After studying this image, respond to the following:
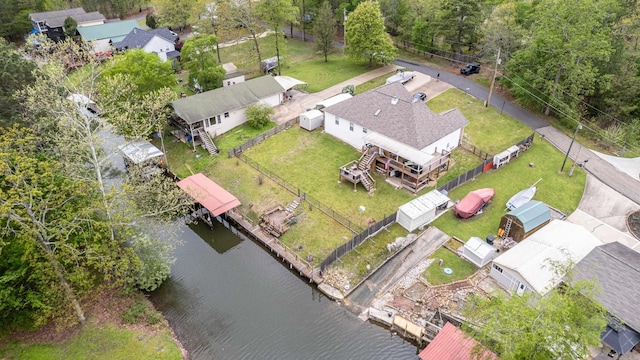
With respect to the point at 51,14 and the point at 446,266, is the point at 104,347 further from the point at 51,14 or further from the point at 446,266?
the point at 51,14

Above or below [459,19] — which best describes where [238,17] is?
above

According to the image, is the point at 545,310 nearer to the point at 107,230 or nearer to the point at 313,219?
the point at 313,219

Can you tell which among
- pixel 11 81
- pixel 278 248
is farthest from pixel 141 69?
pixel 278 248

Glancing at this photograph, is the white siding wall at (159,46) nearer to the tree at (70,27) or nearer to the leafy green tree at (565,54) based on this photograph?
the tree at (70,27)

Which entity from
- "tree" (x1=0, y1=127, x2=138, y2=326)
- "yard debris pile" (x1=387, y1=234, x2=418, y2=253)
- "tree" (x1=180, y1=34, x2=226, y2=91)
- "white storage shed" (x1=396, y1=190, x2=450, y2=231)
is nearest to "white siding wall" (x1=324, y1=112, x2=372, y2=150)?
"white storage shed" (x1=396, y1=190, x2=450, y2=231)

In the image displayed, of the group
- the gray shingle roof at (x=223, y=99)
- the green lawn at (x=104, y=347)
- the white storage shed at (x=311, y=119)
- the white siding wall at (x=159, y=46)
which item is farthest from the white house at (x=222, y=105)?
the white siding wall at (x=159, y=46)

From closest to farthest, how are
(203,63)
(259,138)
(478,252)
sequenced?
(478,252)
(259,138)
(203,63)

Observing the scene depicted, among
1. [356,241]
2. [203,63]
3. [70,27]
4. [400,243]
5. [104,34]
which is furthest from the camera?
[70,27]
